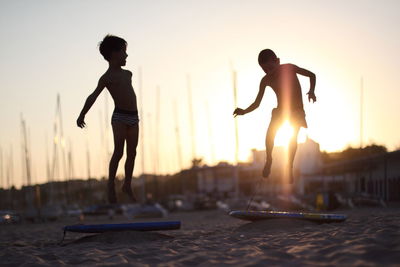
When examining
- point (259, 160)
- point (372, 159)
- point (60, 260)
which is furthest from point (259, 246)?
point (259, 160)

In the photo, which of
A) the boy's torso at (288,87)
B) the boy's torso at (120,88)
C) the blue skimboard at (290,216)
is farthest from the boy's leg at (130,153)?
the boy's torso at (288,87)

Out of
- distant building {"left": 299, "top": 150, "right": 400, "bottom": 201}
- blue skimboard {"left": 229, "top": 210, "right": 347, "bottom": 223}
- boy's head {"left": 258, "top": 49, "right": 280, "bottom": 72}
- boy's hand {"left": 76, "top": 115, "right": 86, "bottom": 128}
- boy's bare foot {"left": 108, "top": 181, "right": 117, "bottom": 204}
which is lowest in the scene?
distant building {"left": 299, "top": 150, "right": 400, "bottom": 201}

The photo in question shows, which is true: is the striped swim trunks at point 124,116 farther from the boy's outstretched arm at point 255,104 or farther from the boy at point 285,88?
the boy at point 285,88

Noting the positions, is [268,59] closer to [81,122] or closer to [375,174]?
[81,122]

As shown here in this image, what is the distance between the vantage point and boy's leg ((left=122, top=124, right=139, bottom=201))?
701 cm

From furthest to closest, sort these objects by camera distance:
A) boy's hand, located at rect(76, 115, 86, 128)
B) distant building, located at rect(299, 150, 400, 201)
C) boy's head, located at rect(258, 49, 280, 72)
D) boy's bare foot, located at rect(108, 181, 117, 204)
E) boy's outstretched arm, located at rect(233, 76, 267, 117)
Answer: distant building, located at rect(299, 150, 400, 201) < boy's outstretched arm, located at rect(233, 76, 267, 117) < boy's head, located at rect(258, 49, 280, 72) < boy's bare foot, located at rect(108, 181, 117, 204) < boy's hand, located at rect(76, 115, 86, 128)

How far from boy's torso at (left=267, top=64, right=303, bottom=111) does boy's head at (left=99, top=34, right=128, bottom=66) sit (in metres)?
2.20

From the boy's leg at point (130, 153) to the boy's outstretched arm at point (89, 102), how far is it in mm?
618

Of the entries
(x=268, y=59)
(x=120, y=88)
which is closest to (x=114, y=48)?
(x=120, y=88)

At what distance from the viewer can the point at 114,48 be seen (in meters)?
6.80

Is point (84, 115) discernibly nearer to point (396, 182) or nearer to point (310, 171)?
point (396, 182)

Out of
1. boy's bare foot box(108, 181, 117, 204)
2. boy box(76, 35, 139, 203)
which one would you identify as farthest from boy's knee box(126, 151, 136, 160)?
boy's bare foot box(108, 181, 117, 204)

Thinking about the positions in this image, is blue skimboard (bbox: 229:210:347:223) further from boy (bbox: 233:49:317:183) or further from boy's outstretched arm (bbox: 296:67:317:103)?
boy's outstretched arm (bbox: 296:67:317:103)

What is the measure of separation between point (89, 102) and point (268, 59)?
2641mm
